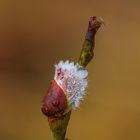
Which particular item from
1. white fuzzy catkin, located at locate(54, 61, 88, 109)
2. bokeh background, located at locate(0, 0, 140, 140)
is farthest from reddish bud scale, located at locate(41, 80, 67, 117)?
bokeh background, located at locate(0, 0, 140, 140)

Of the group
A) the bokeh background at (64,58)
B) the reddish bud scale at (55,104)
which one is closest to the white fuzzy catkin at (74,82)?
the reddish bud scale at (55,104)

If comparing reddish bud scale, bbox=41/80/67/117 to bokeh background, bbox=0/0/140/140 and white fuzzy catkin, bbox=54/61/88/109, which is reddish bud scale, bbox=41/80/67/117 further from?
bokeh background, bbox=0/0/140/140

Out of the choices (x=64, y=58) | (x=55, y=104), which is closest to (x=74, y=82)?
(x=55, y=104)

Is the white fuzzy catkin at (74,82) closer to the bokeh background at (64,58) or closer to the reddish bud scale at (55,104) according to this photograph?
the reddish bud scale at (55,104)

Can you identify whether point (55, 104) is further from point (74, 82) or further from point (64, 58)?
point (64, 58)

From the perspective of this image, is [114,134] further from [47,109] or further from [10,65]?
[47,109]

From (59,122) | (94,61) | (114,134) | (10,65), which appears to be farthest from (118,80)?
(59,122)
